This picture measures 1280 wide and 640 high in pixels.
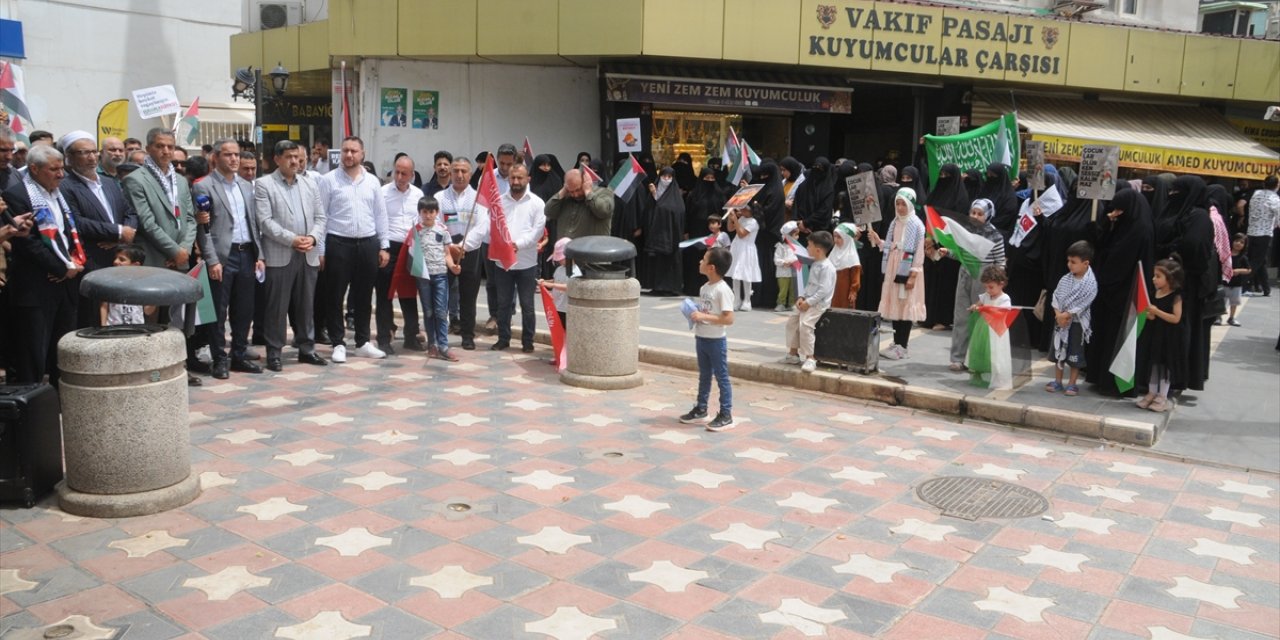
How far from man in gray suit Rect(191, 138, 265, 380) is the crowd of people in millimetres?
17

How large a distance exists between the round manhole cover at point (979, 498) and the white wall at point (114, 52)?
26.0 m

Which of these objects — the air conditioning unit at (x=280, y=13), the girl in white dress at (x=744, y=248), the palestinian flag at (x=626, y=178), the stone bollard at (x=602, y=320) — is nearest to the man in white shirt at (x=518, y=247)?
the stone bollard at (x=602, y=320)

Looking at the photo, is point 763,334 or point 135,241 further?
point 763,334

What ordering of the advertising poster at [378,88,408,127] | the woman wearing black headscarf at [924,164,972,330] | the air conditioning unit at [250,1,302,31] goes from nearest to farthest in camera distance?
1. the woman wearing black headscarf at [924,164,972,330]
2. the advertising poster at [378,88,408,127]
3. the air conditioning unit at [250,1,302,31]

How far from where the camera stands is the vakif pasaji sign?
53.5ft

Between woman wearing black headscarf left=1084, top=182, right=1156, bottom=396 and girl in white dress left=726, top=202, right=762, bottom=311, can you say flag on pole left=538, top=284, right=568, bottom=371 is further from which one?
woman wearing black headscarf left=1084, top=182, right=1156, bottom=396

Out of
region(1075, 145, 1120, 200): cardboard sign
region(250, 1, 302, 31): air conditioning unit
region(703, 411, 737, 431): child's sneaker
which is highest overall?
region(250, 1, 302, 31): air conditioning unit

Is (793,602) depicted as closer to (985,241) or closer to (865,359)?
(865,359)

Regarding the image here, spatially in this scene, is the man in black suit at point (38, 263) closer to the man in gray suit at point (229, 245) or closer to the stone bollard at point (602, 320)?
the man in gray suit at point (229, 245)

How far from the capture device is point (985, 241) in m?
9.12

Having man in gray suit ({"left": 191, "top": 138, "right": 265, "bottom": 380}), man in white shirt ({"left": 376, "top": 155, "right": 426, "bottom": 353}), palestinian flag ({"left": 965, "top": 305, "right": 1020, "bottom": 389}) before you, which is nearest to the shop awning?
palestinian flag ({"left": 965, "top": 305, "right": 1020, "bottom": 389})

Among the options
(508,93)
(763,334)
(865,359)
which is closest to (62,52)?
(508,93)

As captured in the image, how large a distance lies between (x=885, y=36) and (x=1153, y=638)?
1413cm

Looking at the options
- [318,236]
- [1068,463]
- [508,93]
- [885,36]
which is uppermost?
[885,36]
